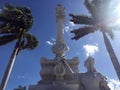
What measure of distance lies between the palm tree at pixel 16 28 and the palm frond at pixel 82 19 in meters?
6.06

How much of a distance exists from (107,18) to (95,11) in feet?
6.00

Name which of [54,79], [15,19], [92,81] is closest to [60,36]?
[54,79]

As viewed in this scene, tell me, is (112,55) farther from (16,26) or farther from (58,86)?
(16,26)

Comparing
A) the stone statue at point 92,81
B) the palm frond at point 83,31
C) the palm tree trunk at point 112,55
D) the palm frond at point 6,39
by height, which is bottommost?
the stone statue at point 92,81

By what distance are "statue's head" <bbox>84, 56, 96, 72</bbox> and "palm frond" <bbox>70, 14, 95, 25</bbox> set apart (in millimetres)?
4610

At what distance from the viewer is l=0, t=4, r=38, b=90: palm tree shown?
1367 inches

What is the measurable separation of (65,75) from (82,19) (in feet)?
26.1

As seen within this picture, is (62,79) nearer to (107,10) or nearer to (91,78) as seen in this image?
(91,78)

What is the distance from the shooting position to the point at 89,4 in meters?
35.2

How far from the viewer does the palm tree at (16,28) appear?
114 ft

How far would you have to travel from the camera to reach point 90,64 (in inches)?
1323

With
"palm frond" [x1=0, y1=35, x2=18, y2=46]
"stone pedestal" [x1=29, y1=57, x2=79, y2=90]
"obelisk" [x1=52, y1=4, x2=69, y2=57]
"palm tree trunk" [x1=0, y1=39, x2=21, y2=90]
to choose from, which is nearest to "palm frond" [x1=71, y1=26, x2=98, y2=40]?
"stone pedestal" [x1=29, y1=57, x2=79, y2=90]

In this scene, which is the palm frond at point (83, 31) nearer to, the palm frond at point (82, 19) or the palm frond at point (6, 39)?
the palm frond at point (82, 19)

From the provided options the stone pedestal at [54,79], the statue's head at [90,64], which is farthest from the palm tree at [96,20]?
the stone pedestal at [54,79]
